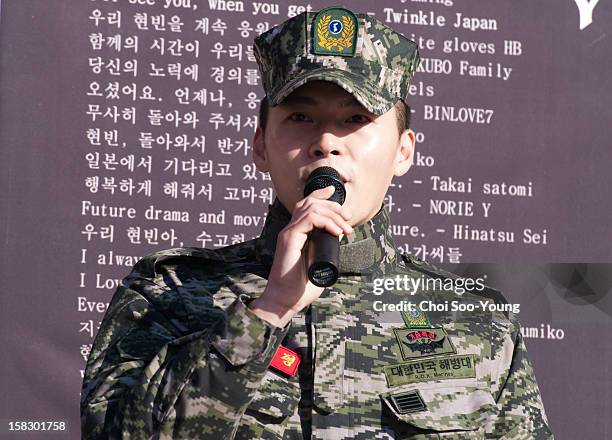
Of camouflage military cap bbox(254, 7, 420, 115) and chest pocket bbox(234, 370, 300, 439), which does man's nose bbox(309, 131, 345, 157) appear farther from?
chest pocket bbox(234, 370, 300, 439)

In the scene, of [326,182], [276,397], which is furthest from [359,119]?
[276,397]

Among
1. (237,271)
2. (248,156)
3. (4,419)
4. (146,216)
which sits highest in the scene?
(248,156)

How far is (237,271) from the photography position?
1613 mm

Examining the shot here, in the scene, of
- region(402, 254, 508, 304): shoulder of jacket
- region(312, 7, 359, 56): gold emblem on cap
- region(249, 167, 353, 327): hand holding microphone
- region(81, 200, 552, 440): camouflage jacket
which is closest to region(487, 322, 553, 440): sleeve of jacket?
region(81, 200, 552, 440): camouflage jacket

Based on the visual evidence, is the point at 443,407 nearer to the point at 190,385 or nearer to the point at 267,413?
the point at 267,413

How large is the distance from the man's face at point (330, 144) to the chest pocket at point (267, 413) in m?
0.29

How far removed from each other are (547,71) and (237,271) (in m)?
1.34

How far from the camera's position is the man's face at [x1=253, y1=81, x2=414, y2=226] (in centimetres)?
144

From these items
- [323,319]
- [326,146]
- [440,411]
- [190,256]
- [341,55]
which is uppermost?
[341,55]

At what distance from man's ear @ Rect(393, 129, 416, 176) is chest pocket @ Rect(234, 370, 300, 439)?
43 cm

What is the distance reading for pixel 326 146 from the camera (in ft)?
4.66

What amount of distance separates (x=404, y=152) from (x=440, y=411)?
44cm

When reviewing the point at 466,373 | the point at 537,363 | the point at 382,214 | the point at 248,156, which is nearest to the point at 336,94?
the point at 382,214

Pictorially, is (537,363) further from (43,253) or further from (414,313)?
(43,253)
